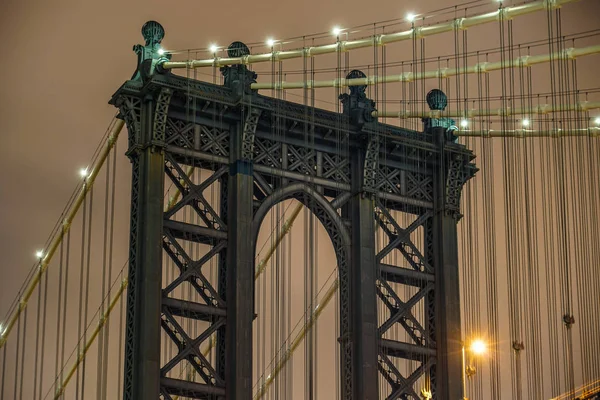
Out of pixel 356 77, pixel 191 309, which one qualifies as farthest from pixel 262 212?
pixel 356 77

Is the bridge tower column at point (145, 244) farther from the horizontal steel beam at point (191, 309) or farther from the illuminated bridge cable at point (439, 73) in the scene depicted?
the illuminated bridge cable at point (439, 73)

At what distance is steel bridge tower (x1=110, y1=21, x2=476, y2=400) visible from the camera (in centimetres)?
3841

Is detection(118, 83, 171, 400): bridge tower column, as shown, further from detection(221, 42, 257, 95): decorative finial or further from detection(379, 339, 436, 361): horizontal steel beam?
detection(379, 339, 436, 361): horizontal steel beam

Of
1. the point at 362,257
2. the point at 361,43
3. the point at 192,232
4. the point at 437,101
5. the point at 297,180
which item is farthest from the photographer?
the point at 437,101

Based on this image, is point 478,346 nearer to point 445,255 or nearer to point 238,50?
point 445,255

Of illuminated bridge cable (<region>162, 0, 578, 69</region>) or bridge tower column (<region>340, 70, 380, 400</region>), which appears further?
bridge tower column (<region>340, 70, 380, 400</region>)

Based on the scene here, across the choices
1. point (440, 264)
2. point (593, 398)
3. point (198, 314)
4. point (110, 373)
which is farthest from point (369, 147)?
point (110, 373)

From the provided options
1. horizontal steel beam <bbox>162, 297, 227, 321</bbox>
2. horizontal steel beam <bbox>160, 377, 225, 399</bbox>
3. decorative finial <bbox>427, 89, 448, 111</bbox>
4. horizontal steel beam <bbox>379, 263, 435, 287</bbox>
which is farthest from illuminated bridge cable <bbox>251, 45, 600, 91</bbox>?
horizontal steel beam <bbox>160, 377, 225, 399</bbox>

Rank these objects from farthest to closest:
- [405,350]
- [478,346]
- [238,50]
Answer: [405,350], [238,50], [478,346]

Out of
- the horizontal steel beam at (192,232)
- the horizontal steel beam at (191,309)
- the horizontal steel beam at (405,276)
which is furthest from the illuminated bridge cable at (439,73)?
the horizontal steel beam at (191,309)

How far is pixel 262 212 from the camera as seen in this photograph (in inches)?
1603

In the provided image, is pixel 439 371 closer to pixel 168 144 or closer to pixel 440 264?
pixel 440 264

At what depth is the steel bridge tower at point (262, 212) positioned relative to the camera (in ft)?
126

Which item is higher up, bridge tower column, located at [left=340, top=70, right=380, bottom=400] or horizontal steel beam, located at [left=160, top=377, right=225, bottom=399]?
bridge tower column, located at [left=340, top=70, right=380, bottom=400]
